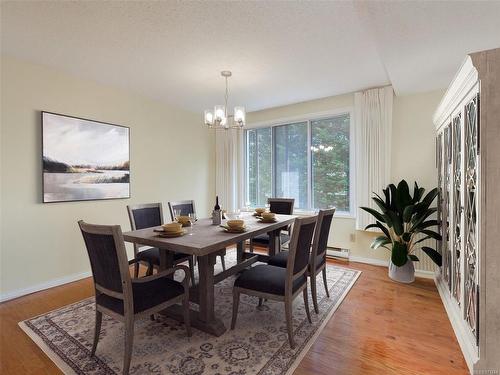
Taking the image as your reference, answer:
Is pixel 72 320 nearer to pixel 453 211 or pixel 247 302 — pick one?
pixel 247 302

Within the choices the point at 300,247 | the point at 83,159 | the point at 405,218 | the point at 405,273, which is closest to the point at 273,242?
the point at 300,247

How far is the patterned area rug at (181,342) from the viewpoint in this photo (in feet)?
5.61

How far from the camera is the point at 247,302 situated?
2.63 m

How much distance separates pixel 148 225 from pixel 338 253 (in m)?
2.88

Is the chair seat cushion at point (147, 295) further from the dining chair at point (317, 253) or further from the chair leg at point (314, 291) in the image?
the chair leg at point (314, 291)

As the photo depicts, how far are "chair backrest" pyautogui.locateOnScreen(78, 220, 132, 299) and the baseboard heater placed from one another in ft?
10.8

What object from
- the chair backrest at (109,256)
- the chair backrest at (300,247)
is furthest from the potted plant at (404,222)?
the chair backrest at (109,256)

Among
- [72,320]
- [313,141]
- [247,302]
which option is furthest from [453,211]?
[72,320]

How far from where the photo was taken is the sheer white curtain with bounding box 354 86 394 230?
11.9 feet

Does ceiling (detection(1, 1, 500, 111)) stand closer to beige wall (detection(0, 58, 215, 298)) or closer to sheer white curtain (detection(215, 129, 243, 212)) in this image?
beige wall (detection(0, 58, 215, 298))

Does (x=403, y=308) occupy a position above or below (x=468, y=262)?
below

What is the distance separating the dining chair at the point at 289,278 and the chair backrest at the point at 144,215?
147 cm

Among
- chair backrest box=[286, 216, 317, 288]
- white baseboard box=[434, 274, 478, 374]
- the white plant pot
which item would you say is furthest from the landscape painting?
white baseboard box=[434, 274, 478, 374]

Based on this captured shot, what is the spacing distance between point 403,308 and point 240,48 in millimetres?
3071
